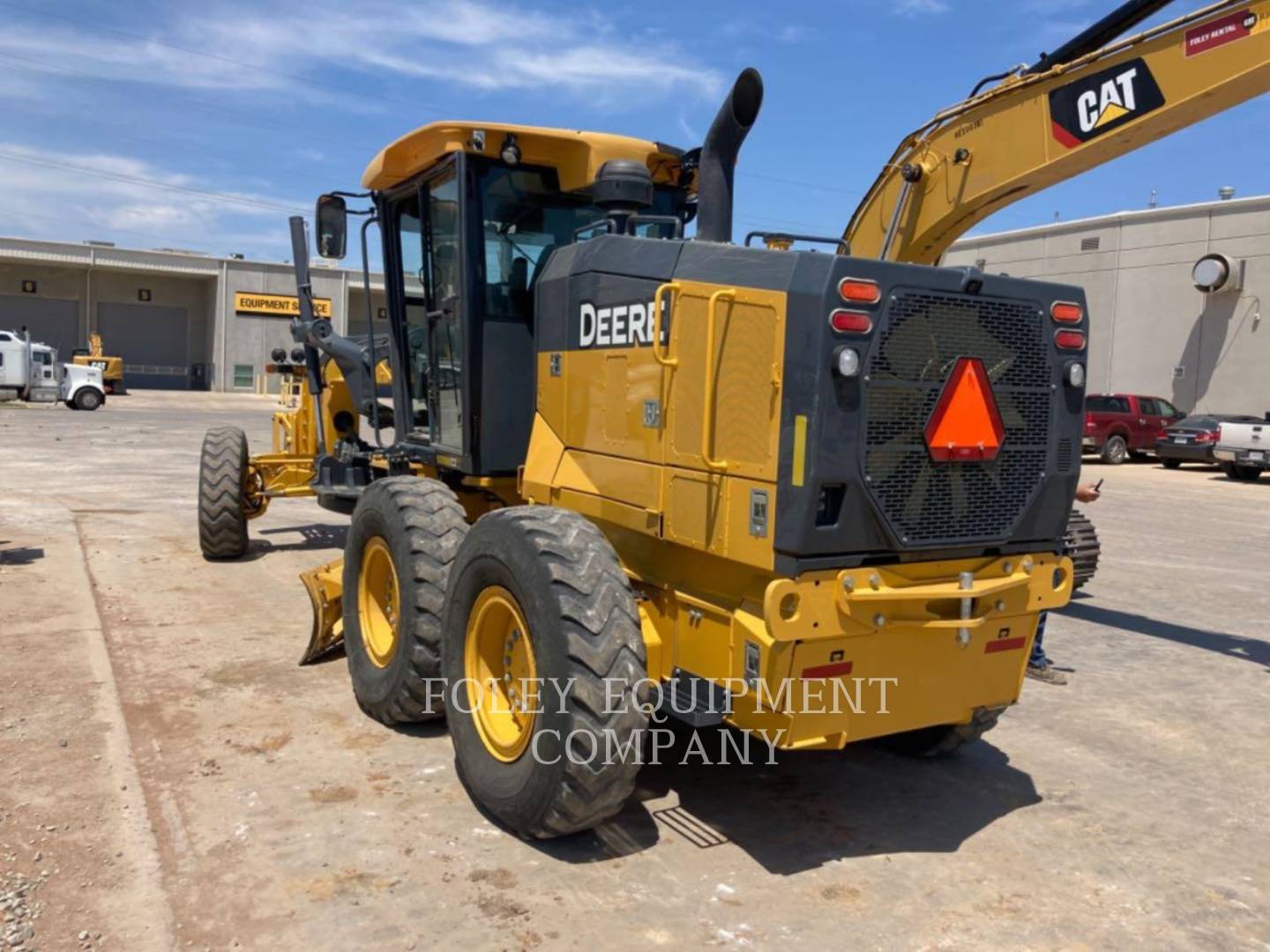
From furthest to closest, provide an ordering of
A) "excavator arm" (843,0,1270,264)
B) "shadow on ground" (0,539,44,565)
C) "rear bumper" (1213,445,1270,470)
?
1. "rear bumper" (1213,445,1270,470)
2. "shadow on ground" (0,539,44,565)
3. "excavator arm" (843,0,1270,264)

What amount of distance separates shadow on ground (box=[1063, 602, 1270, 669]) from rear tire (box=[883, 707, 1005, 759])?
3.38m

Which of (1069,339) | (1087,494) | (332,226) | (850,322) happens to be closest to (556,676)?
(850,322)

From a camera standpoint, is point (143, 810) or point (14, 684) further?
point (14, 684)

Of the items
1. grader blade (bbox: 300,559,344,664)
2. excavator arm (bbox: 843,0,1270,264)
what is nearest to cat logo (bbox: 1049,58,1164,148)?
excavator arm (bbox: 843,0,1270,264)

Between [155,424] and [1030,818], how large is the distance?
1059 inches

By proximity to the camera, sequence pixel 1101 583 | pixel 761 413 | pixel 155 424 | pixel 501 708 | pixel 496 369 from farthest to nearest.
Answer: pixel 155 424 → pixel 1101 583 → pixel 496 369 → pixel 501 708 → pixel 761 413

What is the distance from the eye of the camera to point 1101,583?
9992 mm

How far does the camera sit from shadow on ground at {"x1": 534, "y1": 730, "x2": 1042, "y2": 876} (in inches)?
163

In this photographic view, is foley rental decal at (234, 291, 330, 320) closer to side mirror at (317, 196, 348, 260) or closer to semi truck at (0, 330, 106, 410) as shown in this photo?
semi truck at (0, 330, 106, 410)

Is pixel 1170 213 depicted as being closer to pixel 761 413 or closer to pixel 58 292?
pixel 761 413

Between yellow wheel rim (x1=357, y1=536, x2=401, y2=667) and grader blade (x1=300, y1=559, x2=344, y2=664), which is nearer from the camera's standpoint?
yellow wheel rim (x1=357, y1=536, x2=401, y2=667)

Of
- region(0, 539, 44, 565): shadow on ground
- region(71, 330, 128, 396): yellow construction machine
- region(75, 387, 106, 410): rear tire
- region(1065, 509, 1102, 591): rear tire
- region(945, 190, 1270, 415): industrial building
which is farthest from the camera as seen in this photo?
region(71, 330, 128, 396): yellow construction machine

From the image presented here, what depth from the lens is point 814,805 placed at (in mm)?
4598

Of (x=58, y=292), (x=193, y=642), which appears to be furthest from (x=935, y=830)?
(x=58, y=292)
